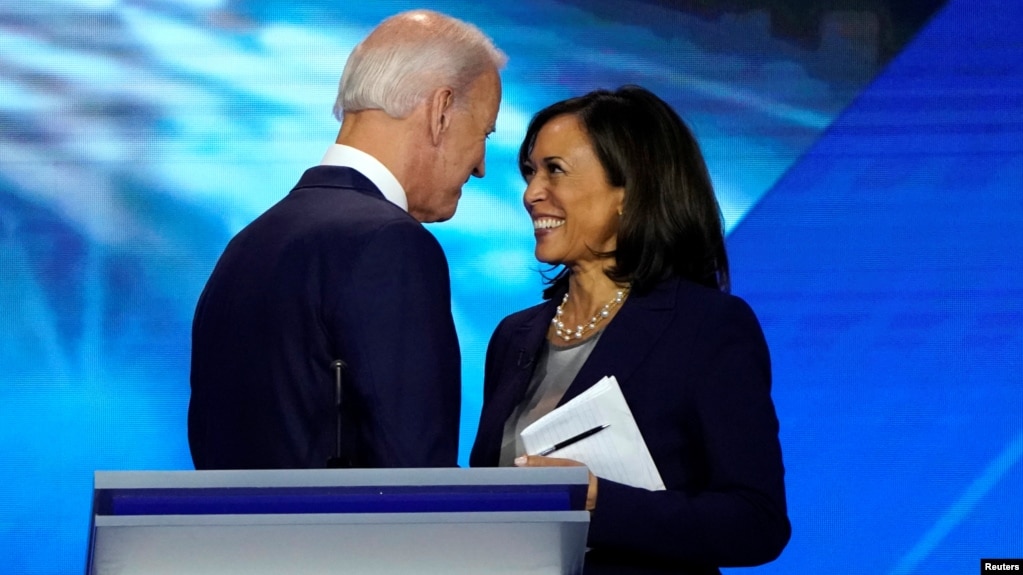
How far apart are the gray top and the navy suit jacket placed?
47 cm

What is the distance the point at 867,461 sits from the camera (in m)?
4.11

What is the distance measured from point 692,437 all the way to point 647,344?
17 centimetres

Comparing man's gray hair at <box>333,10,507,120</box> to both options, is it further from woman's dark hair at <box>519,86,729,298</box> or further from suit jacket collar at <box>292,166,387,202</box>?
woman's dark hair at <box>519,86,729,298</box>

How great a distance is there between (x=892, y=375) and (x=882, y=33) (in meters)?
1.04

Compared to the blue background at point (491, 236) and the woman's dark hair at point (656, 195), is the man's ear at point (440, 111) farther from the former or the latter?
the blue background at point (491, 236)

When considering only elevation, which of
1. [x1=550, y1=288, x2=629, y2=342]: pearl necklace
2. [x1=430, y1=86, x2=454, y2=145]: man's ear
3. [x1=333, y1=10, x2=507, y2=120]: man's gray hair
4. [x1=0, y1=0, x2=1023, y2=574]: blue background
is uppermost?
[x1=0, y1=0, x2=1023, y2=574]: blue background

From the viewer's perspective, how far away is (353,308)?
71.5 inches

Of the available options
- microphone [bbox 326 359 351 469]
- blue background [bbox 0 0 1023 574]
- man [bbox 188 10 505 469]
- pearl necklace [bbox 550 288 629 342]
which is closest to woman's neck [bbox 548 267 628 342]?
pearl necklace [bbox 550 288 629 342]

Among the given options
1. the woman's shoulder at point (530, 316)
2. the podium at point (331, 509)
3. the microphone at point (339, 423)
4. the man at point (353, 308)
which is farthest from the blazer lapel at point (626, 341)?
the podium at point (331, 509)

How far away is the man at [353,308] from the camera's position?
5.89 ft

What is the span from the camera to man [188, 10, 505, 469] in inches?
70.7

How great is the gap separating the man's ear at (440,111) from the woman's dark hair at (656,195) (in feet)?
1.45

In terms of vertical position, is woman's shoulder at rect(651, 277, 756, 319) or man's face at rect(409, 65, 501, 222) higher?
man's face at rect(409, 65, 501, 222)

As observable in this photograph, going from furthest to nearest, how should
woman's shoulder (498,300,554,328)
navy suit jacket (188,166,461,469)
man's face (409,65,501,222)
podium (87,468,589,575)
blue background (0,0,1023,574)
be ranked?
blue background (0,0,1023,574), woman's shoulder (498,300,554,328), man's face (409,65,501,222), navy suit jacket (188,166,461,469), podium (87,468,589,575)
